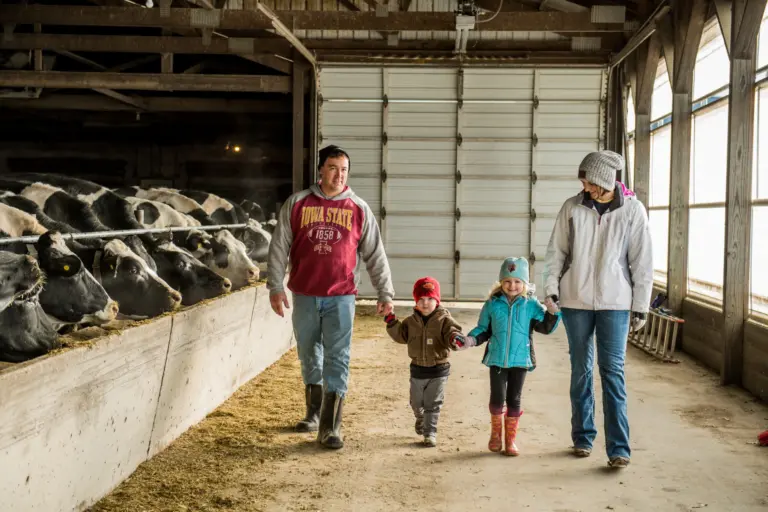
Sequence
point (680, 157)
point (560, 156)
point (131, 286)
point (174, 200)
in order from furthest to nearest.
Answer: point (560, 156) → point (174, 200) → point (680, 157) → point (131, 286)

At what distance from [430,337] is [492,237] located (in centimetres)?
827

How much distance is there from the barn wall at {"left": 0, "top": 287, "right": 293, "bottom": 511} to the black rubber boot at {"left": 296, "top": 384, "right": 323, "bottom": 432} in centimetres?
73

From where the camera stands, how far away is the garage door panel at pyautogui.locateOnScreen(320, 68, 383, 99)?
42.7 feet

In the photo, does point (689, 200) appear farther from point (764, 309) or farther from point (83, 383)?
point (83, 383)

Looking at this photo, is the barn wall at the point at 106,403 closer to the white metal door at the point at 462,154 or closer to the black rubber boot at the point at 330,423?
the black rubber boot at the point at 330,423

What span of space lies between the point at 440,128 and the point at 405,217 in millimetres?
1498

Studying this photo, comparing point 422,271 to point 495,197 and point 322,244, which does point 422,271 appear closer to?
point 495,197

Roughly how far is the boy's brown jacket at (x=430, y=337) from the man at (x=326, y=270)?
0.20 meters

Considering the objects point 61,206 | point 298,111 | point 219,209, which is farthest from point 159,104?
point 61,206

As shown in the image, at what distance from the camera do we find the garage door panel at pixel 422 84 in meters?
12.9

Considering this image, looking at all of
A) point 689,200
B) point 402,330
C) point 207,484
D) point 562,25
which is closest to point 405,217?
point 562,25

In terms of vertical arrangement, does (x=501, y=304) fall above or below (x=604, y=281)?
below

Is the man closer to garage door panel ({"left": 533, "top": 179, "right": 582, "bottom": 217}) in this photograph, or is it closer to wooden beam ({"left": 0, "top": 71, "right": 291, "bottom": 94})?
wooden beam ({"left": 0, "top": 71, "right": 291, "bottom": 94})

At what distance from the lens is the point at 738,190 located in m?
6.87
